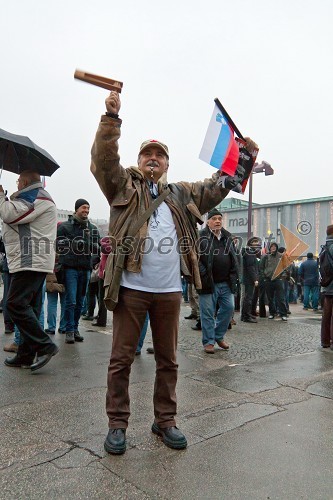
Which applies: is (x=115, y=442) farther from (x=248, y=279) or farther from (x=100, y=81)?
(x=248, y=279)

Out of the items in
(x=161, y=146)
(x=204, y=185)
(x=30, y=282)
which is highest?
(x=161, y=146)

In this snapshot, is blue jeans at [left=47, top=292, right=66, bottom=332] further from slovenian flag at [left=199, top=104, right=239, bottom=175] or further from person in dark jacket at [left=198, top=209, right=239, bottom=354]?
slovenian flag at [left=199, top=104, right=239, bottom=175]

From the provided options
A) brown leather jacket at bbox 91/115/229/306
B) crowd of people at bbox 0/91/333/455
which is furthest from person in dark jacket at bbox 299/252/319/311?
brown leather jacket at bbox 91/115/229/306

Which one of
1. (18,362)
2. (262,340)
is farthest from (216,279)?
(18,362)

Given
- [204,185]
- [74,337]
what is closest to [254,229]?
[74,337]

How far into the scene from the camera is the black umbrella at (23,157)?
4742 millimetres

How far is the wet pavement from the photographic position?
237 centimetres

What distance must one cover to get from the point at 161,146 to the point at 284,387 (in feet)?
9.08

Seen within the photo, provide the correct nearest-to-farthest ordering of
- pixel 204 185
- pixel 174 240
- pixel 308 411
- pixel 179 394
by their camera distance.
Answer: pixel 174 240, pixel 204 185, pixel 308 411, pixel 179 394

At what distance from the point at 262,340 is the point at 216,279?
1648 mm

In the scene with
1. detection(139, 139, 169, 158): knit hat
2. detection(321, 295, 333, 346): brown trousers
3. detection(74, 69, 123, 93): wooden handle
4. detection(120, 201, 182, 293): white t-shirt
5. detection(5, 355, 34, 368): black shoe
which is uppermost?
detection(74, 69, 123, 93): wooden handle

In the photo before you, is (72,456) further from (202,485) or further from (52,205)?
(52,205)

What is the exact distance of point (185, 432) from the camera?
10.3ft

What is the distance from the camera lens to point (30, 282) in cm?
451
